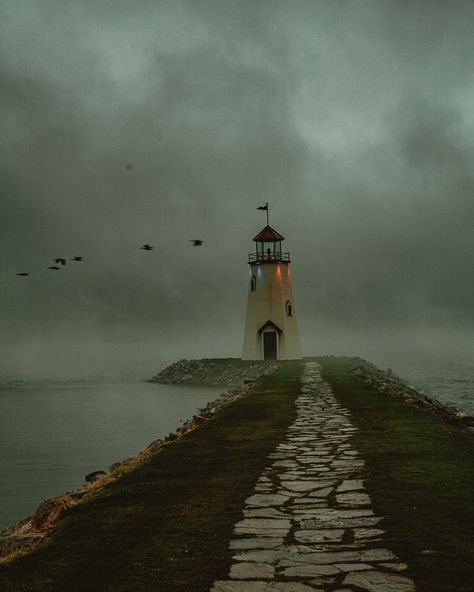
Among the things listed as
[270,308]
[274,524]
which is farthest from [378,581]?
[270,308]

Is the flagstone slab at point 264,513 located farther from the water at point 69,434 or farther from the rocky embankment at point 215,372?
the rocky embankment at point 215,372

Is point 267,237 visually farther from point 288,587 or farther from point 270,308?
point 288,587

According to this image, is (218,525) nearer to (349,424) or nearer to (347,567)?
(347,567)

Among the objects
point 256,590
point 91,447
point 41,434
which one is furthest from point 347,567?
point 41,434

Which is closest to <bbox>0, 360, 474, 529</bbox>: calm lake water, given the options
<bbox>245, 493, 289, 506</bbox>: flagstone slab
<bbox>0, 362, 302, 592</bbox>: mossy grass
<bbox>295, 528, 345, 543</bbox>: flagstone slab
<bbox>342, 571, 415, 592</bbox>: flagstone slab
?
<bbox>0, 362, 302, 592</bbox>: mossy grass

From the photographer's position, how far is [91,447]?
27.5 metres

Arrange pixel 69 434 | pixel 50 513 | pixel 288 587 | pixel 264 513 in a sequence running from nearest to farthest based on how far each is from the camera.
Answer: pixel 288 587 < pixel 264 513 < pixel 50 513 < pixel 69 434

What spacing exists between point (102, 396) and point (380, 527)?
168 ft

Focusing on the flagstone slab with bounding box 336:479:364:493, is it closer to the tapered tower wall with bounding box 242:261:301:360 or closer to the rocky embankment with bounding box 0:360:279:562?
the rocky embankment with bounding box 0:360:279:562

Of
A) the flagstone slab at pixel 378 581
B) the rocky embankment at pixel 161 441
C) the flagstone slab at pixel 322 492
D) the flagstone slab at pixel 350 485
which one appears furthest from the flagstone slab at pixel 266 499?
the flagstone slab at pixel 378 581

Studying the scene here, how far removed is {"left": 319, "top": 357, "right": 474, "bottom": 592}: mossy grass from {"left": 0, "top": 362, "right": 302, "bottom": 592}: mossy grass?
1.50 m

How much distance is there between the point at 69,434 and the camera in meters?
31.8

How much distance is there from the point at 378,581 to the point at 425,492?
9.58ft

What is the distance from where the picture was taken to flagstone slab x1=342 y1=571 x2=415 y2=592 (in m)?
4.54
